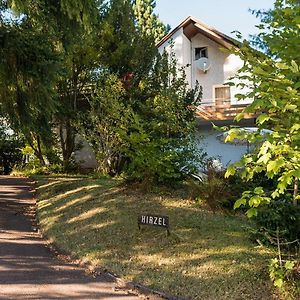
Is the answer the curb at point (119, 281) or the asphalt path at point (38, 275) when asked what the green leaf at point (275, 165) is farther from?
the asphalt path at point (38, 275)

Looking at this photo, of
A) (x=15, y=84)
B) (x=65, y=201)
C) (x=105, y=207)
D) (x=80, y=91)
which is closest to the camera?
(x=105, y=207)

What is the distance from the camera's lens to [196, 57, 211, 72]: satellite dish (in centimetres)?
2405

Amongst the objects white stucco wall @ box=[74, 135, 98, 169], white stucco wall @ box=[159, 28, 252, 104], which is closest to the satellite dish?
white stucco wall @ box=[159, 28, 252, 104]

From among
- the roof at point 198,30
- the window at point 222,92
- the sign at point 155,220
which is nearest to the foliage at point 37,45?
the sign at point 155,220

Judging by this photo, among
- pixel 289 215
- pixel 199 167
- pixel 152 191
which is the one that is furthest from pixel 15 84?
pixel 289 215

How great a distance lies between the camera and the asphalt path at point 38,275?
5188 millimetres

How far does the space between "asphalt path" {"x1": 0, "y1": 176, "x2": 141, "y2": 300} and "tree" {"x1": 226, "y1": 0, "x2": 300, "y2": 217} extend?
2477 mm

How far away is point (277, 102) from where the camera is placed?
3.34 m

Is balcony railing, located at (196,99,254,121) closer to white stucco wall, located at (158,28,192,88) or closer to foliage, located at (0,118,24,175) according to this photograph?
white stucco wall, located at (158,28,192,88)

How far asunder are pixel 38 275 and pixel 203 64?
20.0 meters

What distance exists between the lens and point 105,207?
9219 mm

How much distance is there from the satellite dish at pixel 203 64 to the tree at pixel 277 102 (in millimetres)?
19971

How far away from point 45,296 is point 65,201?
19.1 ft

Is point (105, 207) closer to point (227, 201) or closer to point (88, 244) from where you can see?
point (88, 244)
